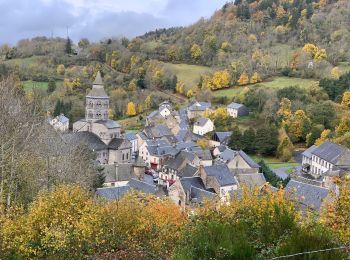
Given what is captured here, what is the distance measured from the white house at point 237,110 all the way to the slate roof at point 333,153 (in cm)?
2570

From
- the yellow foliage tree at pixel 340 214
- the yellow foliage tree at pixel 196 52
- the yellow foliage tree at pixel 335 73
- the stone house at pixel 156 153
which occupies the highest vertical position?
the yellow foliage tree at pixel 196 52

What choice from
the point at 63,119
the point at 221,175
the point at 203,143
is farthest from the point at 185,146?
the point at 63,119

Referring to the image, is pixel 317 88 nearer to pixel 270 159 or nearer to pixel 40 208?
pixel 270 159

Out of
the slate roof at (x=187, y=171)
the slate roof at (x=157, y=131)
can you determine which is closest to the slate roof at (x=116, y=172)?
the slate roof at (x=187, y=171)

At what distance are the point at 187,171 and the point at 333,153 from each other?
1591cm

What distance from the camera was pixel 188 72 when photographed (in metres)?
105

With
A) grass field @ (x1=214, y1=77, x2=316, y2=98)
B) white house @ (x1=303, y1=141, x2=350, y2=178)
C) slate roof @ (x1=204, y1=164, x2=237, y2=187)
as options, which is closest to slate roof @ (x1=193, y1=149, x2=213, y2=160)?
white house @ (x1=303, y1=141, x2=350, y2=178)

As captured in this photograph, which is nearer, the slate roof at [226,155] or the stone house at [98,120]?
the stone house at [98,120]

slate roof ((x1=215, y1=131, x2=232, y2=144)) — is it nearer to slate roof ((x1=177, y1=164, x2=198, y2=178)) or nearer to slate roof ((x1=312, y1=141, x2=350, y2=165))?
slate roof ((x1=312, y1=141, x2=350, y2=165))

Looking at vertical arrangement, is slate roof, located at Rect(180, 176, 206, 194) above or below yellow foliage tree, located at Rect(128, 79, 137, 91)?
below

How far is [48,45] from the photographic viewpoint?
124 m

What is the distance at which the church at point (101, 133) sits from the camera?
47.2 metres

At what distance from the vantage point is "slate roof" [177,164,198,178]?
136ft

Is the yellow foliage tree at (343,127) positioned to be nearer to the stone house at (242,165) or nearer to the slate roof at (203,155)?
the stone house at (242,165)
